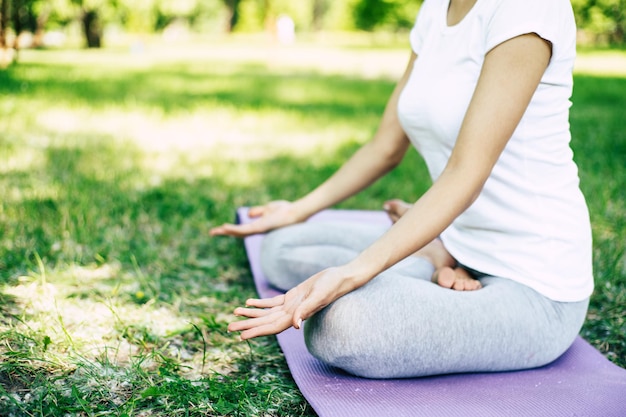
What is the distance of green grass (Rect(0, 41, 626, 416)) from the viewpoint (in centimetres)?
175

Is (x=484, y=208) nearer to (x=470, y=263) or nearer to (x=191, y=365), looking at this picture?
(x=470, y=263)

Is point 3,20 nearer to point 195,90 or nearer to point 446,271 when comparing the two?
point 195,90

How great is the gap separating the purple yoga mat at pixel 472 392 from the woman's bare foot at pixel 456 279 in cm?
24

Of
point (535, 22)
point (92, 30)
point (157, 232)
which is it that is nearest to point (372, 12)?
point (92, 30)

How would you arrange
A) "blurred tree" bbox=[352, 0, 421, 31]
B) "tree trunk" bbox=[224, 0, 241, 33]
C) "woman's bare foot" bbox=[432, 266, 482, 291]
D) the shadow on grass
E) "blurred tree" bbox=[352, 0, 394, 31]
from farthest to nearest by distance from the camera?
1. "tree trunk" bbox=[224, 0, 241, 33]
2. "blurred tree" bbox=[352, 0, 394, 31]
3. "blurred tree" bbox=[352, 0, 421, 31]
4. the shadow on grass
5. "woman's bare foot" bbox=[432, 266, 482, 291]

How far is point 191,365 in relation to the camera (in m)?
1.93

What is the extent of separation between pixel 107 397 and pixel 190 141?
383 cm

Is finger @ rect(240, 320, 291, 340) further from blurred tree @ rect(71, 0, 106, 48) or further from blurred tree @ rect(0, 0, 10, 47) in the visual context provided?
blurred tree @ rect(71, 0, 106, 48)

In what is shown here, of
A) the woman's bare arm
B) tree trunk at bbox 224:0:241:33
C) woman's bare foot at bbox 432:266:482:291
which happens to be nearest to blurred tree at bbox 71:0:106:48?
tree trunk at bbox 224:0:241:33

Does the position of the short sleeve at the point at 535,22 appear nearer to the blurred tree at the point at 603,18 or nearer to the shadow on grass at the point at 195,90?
the shadow on grass at the point at 195,90

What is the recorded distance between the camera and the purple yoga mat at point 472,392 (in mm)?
1604

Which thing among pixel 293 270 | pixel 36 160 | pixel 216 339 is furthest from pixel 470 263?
pixel 36 160

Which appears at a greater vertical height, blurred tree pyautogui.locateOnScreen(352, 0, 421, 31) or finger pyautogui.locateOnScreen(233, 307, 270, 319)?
finger pyautogui.locateOnScreen(233, 307, 270, 319)

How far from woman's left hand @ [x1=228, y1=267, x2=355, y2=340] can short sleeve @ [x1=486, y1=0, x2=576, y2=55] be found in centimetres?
71
